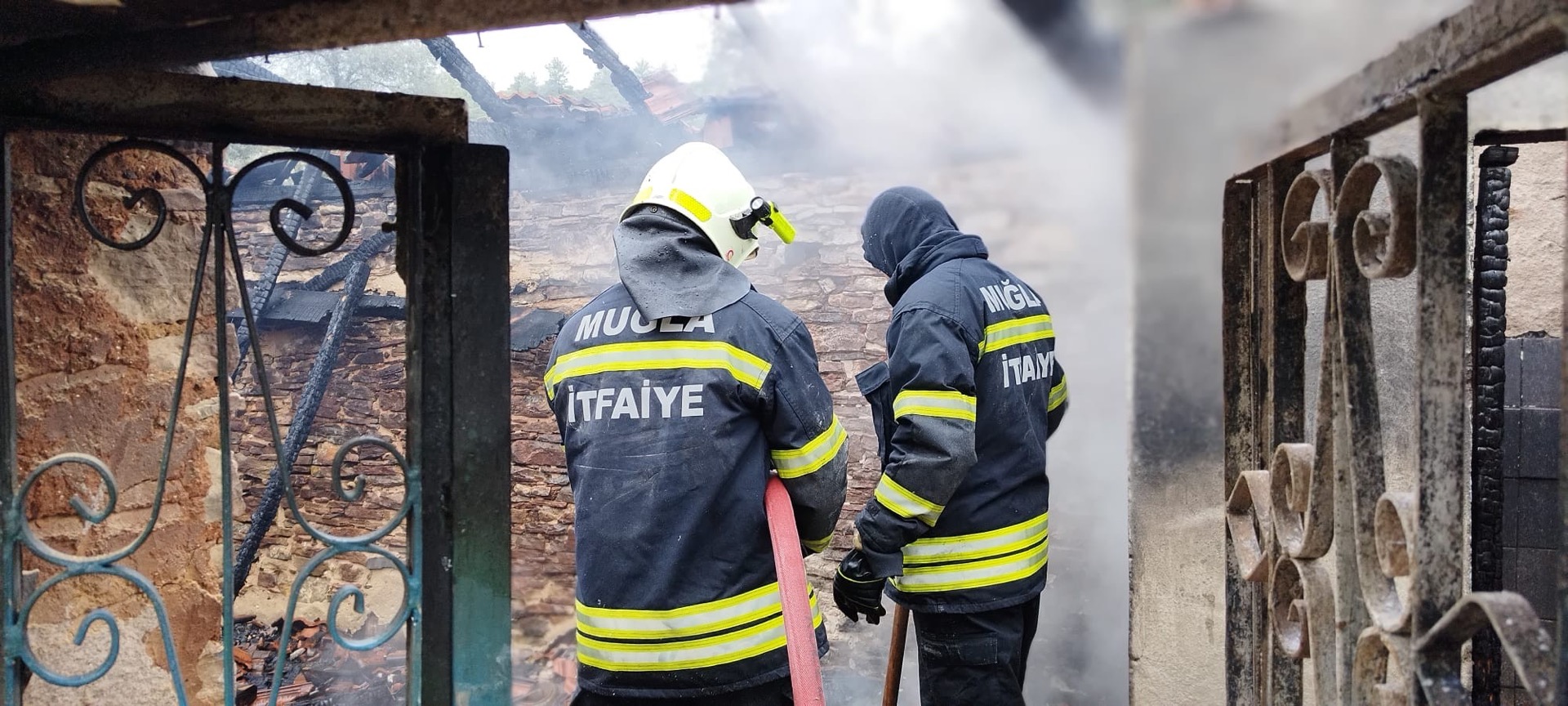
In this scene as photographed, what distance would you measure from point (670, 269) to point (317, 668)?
5068 mm

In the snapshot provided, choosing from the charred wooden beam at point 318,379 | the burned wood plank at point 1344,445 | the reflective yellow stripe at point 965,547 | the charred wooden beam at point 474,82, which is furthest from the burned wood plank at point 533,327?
the burned wood plank at point 1344,445

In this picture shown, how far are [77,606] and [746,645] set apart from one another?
152 centimetres

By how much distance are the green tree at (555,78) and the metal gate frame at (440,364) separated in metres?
9.95

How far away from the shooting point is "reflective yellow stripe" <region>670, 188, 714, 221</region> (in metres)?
2.68

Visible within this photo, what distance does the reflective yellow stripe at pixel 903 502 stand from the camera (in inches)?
121

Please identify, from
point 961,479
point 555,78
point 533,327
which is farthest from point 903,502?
point 555,78

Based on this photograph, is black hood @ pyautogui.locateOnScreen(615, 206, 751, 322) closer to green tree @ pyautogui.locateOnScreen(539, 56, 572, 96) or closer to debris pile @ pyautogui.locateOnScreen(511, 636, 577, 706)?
debris pile @ pyautogui.locateOnScreen(511, 636, 577, 706)

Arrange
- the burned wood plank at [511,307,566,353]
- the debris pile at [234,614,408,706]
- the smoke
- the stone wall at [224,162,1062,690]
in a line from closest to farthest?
the smoke → the debris pile at [234,614,408,706] → the stone wall at [224,162,1062,690] → the burned wood plank at [511,307,566,353]

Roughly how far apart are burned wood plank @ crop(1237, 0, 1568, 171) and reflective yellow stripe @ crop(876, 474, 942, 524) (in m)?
1.84

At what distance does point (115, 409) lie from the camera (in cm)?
236

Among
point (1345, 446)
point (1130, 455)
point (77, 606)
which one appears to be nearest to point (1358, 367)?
point (1345, 446)

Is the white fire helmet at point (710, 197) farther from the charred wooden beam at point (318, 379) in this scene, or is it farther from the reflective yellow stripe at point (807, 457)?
the charred wooden beam at point (318, 379)

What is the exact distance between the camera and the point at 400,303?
813 centimetres

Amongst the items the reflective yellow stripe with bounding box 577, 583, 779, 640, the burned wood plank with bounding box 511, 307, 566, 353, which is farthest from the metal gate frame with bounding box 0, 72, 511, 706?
the burned wood plank with bounding box 511, 307, 566, 353
